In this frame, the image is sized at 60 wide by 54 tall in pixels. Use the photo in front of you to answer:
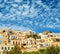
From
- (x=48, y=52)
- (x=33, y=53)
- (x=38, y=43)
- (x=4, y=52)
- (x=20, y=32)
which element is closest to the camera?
(x=48, y=52)

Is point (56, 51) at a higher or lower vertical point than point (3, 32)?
higher

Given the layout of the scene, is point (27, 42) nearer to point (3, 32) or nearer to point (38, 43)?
point (38, 43)

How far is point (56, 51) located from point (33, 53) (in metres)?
2.73

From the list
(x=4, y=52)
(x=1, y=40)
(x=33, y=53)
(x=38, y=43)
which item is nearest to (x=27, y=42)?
(x=38, y=43)

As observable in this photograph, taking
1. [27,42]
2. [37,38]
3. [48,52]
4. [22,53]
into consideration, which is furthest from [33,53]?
[37,38]

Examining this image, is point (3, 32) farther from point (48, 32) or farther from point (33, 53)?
point (33, 53)

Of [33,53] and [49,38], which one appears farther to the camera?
[49,38]

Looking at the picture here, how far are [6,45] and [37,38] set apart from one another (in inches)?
282

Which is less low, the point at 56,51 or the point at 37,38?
the point at 56,51

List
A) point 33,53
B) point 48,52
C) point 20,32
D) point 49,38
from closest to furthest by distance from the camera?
point 48,52
point 33,53
point 49,38
point 20,32

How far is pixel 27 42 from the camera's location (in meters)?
29.0

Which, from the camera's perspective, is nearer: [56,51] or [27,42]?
[56,51]

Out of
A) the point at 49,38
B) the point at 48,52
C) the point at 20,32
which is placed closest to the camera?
the point at 48,52

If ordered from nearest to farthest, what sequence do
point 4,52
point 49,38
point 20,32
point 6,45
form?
point 4,52, point 6,45, point 49,38, point 20,32
